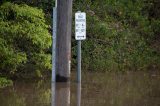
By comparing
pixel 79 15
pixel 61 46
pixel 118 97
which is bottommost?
pixel 118 97

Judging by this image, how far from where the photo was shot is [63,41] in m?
15.2

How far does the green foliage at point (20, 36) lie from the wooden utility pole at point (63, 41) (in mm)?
423

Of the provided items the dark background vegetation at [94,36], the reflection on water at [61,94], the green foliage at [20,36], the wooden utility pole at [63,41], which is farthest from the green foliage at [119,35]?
the reflection on water at [61,94]

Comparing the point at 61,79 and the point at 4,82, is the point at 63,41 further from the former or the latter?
the point at 4,82

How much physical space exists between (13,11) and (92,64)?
494 centimetres

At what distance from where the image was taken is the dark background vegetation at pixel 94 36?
49.7 feet

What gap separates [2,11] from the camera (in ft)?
50.1

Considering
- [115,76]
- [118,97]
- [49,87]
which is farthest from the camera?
[115,76]

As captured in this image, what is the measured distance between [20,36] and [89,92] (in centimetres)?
303

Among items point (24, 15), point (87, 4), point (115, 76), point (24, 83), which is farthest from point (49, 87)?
point (87, 4)

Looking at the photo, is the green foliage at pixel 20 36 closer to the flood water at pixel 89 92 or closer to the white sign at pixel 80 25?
the flood water at pixel 89 92

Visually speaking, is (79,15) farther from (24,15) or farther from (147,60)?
(147,60)

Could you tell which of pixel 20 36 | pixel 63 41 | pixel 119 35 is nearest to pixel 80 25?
pixel 63 41

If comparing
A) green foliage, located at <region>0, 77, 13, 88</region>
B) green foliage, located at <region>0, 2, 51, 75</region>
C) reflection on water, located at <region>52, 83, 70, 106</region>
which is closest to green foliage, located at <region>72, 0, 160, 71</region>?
green foliage, located at <region>0, 2, 51, 75</region>
